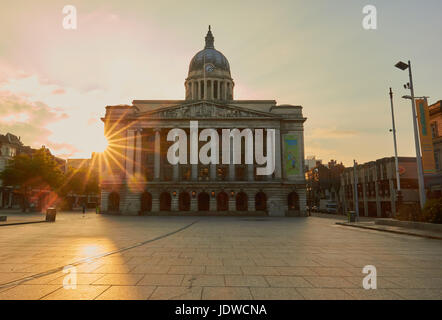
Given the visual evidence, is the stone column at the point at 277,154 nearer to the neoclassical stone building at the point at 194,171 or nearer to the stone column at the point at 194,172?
the neoclassical stone building at the point at 194,171

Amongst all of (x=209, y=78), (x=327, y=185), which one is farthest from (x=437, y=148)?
(x=209, y=78)

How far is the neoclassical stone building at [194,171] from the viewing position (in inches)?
2144

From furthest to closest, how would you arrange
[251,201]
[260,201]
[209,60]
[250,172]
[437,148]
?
[209,60], [260,201], [250,172], [251,201], [437,148]

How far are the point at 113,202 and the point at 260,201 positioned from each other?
28562 mm

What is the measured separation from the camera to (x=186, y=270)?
8938mm

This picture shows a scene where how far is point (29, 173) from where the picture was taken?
54625mm

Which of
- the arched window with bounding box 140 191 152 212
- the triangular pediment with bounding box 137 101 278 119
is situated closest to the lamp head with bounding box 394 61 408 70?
the triangular pediment with bounding box 137 101 278 119

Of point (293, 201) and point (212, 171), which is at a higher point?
point (212, 171)

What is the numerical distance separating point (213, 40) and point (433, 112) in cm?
6589

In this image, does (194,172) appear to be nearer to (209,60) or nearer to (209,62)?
(209,62)

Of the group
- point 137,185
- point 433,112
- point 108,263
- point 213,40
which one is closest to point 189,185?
point 137,185

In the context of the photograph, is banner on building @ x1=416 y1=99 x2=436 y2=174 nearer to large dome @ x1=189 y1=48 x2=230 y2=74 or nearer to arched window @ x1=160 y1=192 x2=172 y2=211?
arched window @ x1=160 y1=192 x2=172 y2=211
